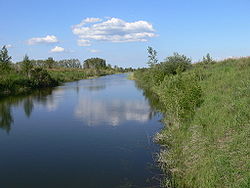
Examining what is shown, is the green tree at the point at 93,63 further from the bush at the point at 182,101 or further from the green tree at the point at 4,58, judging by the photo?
the bush at the point at 182,101

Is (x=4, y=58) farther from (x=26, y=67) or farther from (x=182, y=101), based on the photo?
(x=182, y=101)

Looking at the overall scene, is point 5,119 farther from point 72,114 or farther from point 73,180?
point 73,180

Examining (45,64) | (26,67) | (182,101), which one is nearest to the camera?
(182,101)

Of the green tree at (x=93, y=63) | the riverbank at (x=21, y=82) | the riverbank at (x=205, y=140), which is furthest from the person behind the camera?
the green tree at (x=93, y=63)

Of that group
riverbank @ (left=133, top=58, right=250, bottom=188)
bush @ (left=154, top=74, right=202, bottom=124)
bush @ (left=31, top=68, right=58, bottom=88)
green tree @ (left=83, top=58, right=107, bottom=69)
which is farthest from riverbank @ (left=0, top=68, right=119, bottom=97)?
green tree @ (left=83, top=58, right=107, bottom=69)

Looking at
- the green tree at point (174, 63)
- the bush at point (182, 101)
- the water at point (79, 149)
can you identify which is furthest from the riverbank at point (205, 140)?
the green tree at point (174, 63)

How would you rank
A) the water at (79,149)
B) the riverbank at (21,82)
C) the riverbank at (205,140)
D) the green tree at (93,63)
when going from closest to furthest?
the riverbank at (205,140), the water at (79,149), the riverbank at (21,82), the green tree at (93,63)

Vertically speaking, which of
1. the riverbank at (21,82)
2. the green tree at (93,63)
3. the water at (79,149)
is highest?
the green tree at (93,63)

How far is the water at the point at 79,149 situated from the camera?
9.30 metres

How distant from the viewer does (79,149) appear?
1243 centimetres

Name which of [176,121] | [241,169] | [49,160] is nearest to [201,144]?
[241,169]

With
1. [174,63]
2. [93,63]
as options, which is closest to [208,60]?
[174,63]

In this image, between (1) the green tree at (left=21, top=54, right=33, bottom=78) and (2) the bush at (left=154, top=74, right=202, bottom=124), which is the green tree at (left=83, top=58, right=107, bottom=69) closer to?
(1) the green tree at (left=21, top=54, right=33, bottom=78)

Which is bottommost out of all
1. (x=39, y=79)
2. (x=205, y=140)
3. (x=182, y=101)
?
(x=205, y=140)
